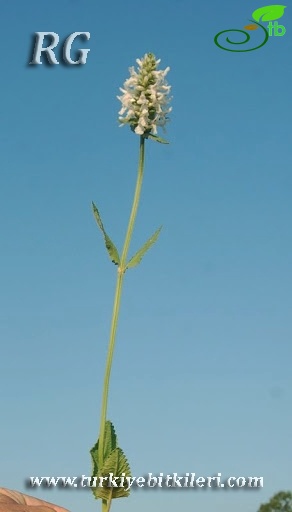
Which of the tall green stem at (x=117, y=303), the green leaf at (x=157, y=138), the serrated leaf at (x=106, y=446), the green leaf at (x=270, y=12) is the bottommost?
the serrated leaf at (x=106, y=446)

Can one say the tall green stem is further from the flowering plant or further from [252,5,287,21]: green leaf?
[252,5,287,21]: green leaf

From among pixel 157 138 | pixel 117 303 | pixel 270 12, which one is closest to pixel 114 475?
pixel 117 303

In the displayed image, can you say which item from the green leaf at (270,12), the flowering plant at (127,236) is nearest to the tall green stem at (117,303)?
the flowering plant at (127,236)

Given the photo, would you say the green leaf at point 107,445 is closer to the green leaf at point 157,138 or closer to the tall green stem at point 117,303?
the tall green stem at point 117,303

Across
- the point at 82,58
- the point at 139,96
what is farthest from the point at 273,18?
the point at 139,96

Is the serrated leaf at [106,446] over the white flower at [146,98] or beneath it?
beneath

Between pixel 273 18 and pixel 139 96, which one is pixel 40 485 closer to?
pixel 139 96

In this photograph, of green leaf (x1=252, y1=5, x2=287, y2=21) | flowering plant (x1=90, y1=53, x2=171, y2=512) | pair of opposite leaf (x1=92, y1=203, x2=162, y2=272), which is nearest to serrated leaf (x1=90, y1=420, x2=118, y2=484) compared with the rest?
flowering plant (x1=90, y1=53, x2=171, y2=512)

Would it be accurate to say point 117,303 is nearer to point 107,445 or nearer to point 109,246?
point 109,246
